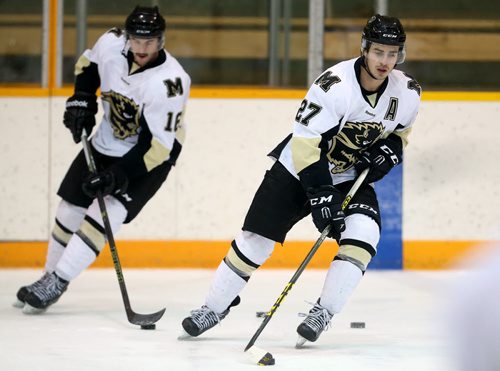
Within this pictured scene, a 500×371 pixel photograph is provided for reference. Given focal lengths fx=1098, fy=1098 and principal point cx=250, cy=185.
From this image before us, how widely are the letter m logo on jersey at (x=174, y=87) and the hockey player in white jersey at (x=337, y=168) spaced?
0.56 meters

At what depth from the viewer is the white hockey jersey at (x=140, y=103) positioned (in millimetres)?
3857

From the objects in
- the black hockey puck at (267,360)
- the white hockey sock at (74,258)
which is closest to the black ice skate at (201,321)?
the black hockey puck at (267,360)

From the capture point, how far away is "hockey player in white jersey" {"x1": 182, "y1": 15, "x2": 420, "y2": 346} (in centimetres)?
324

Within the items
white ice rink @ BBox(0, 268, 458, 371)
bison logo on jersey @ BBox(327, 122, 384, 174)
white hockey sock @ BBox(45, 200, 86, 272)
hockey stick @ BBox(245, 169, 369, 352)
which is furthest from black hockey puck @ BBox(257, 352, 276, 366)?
white hockey sock @ BBox(45, 200, 86, 272)

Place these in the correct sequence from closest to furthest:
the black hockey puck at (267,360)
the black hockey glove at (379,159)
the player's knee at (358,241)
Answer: the black hockey puck at (267,360)
the player's knee at (358,241)
the black hockey glove at (379,159)

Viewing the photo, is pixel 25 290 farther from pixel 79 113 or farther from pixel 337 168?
pixel 337 168

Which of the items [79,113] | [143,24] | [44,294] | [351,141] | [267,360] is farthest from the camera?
[79,113]

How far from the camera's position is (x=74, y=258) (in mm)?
3916

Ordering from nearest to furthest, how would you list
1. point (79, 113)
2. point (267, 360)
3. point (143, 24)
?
1. point (267, 360)
2. point (143, 24)
3. point (79, 113)

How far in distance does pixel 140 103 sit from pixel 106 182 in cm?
31

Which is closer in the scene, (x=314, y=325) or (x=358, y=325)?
(x=314, y=325)

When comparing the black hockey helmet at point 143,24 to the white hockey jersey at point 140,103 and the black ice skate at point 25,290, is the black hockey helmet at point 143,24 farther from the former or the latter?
the black ice skate at point 25,290

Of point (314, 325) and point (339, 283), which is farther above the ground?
point (339, 283)

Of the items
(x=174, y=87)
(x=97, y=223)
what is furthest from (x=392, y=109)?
(x=97, y=223)
